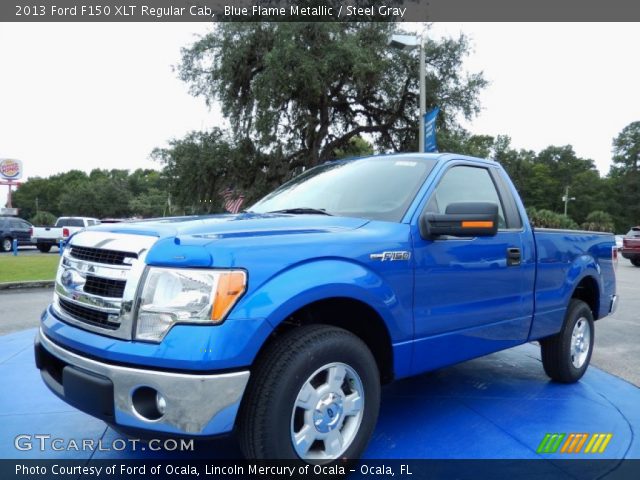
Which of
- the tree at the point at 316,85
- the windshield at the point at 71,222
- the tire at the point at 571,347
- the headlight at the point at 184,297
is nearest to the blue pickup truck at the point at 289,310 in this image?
the headlight at the point at 184,297

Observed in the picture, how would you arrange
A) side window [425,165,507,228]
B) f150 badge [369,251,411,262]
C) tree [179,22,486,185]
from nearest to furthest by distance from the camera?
f150 badge [369,251,411,262], side window [425,165,507,228], tree [179,22,486,185]

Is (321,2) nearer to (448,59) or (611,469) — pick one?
(448,59)

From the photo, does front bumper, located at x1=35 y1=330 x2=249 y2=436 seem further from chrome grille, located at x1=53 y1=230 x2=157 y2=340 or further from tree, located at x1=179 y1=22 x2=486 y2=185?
tree, located at x1=179 y1=22 x2=486 y2=185

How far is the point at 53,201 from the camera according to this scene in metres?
107

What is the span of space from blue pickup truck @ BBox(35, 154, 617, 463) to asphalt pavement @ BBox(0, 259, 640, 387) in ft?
8.06

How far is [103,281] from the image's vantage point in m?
2.53

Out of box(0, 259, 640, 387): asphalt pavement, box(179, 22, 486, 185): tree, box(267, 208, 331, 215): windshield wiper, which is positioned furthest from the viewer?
box(179, 22, 486, 185): tree

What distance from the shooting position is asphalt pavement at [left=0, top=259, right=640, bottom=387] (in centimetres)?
550

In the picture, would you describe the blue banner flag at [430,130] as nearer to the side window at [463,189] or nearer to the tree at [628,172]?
the side window at [463,189]

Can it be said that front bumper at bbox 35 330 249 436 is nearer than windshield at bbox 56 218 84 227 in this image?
Yes

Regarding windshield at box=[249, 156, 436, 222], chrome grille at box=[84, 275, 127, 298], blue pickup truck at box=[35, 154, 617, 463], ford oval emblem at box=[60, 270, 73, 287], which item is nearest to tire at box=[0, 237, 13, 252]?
windshield at box=[249, 156, 436, 222]

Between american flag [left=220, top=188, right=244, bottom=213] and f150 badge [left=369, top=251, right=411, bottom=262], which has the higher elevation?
american flag [left=220, top=188, right=244, bottom=213]

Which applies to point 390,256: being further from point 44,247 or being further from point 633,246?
point 44,247

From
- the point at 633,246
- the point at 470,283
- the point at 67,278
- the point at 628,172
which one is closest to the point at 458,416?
the point at 470,283
